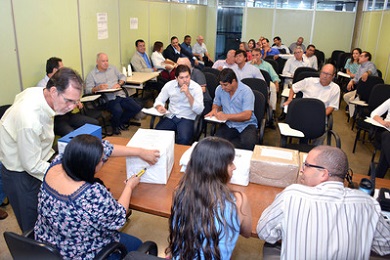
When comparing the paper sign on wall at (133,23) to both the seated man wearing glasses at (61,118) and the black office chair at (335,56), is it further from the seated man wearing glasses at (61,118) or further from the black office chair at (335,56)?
the black office chair at (335,56)

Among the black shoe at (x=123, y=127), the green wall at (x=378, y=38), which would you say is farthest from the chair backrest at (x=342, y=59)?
the black shoe at (x=123, y=127)

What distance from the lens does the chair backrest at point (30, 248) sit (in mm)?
1383

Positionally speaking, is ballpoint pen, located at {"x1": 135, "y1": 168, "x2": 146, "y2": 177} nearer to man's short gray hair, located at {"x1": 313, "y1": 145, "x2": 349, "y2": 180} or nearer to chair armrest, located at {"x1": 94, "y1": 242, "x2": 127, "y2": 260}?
chair armrest, located at {"x1": 94, "y1": 242, "x2": 127, "y2": 260}

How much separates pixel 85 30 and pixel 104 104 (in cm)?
116

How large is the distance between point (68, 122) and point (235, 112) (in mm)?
2184

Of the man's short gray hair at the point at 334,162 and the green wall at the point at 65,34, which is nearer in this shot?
the man's short gray hair at the point at 334,162

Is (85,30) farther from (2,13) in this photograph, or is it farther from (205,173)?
(205,173)

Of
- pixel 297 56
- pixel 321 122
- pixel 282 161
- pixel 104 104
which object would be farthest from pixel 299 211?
pixel 297 56

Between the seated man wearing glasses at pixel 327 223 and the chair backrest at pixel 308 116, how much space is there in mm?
2179

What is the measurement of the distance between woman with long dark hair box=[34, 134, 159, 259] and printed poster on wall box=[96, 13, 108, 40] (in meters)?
4.22

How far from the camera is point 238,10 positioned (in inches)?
446

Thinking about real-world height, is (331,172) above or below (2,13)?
below

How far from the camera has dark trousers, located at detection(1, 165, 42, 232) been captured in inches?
83.1

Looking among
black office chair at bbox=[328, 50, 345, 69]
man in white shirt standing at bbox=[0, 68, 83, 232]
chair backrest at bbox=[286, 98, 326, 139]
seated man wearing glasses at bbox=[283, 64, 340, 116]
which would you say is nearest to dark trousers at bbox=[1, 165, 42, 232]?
man in white shirt standing at bbox=[0, 68, 83, 232]
